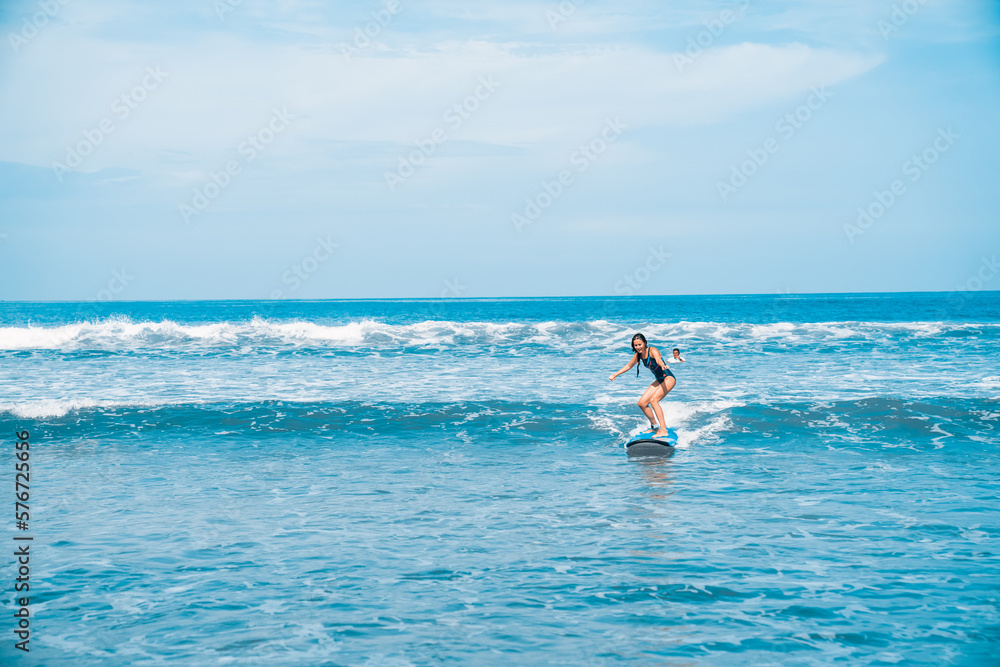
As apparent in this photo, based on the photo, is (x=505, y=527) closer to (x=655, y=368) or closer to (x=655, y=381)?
(x=655, y=381)

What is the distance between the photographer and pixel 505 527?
8.83 m

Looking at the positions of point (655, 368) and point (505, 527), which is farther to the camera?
point (655, 368)

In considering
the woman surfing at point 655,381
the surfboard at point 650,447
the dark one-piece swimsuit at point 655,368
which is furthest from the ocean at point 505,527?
the dark one-piece swimsuit at point 655,368

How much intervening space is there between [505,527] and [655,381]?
5549mm

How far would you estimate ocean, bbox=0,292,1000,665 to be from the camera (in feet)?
19.5

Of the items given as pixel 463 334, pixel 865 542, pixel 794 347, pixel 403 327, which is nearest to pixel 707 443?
pixel 865 542

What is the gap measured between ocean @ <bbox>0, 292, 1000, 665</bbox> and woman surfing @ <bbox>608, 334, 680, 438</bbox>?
2.32ft

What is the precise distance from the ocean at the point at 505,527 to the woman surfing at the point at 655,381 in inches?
27.8

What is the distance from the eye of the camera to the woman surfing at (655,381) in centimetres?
1337

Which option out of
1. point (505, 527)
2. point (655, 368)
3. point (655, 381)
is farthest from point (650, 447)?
point (505, 527)

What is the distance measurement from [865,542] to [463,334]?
35.4 meters

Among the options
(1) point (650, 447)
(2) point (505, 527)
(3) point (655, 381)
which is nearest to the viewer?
(2) point (505, 527)

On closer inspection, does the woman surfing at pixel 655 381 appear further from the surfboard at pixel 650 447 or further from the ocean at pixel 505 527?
the ocean at pixel 505 527

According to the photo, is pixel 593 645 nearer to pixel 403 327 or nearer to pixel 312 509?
pixel 312 509
